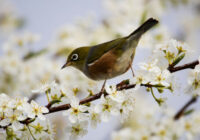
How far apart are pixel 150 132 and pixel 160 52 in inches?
84.1

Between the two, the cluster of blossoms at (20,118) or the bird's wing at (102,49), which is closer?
the cluster of blossoms at (20,118)

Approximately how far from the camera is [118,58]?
2672 millimetres

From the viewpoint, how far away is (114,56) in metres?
2.67

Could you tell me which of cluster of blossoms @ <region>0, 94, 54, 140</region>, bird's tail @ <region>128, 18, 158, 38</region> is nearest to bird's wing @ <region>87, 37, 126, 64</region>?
bird's tail @ <region>128, 18, 158, 38</region>

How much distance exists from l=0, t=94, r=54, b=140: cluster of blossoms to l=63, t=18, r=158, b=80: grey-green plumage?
75 cm

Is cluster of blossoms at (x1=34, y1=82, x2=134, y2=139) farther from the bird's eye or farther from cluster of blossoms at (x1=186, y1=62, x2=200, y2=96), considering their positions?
the bird's eye

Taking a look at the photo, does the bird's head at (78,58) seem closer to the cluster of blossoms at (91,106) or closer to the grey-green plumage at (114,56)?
the grey-green plumage at (114,56)

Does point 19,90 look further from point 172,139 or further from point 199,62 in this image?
point 199,62

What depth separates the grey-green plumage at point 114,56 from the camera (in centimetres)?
261

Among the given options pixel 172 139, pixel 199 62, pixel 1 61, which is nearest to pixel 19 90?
pixel 1 61

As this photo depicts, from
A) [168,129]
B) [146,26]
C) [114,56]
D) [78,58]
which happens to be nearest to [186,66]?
[146,26]

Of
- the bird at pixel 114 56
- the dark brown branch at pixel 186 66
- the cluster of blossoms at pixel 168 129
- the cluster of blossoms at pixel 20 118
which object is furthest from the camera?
the cluster of blossoms at pixel 168 129

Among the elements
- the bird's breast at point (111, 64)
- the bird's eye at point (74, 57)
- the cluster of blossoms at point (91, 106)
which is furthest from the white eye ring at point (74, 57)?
the cluster of blossoms at point (91, 106)

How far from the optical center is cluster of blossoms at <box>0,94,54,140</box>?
86.7 inches
